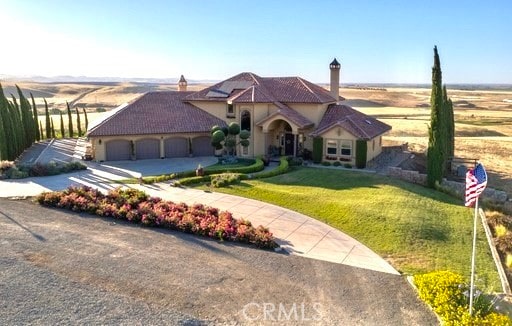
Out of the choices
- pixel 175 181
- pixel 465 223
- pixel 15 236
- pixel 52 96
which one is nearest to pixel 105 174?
pixel 175 181

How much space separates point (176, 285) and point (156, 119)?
1124 inches

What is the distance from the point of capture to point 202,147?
136ft

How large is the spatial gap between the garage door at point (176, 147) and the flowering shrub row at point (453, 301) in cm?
2909

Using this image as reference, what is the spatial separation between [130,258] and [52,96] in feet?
602

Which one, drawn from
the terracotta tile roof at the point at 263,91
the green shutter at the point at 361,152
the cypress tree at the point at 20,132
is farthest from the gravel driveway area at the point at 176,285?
the cypress tree at the point at 20,132

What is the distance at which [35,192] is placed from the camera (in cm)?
2597

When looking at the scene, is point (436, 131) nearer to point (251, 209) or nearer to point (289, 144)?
point (289, 144)

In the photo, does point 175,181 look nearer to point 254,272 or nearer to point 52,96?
point 254,272

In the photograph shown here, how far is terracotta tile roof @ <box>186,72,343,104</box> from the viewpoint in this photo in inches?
1578

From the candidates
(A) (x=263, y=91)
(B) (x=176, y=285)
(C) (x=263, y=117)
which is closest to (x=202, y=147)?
(C) (x=263, y=117)

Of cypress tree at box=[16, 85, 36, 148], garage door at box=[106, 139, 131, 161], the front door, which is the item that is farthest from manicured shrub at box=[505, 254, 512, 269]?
cypress tree at box=[16, 85, 36, 148]

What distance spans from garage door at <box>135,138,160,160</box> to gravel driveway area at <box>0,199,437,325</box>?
2050 cm

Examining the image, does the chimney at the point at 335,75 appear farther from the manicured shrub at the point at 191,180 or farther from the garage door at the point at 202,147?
the manicured shrub at the point at 191,180

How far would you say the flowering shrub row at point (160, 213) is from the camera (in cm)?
1916
